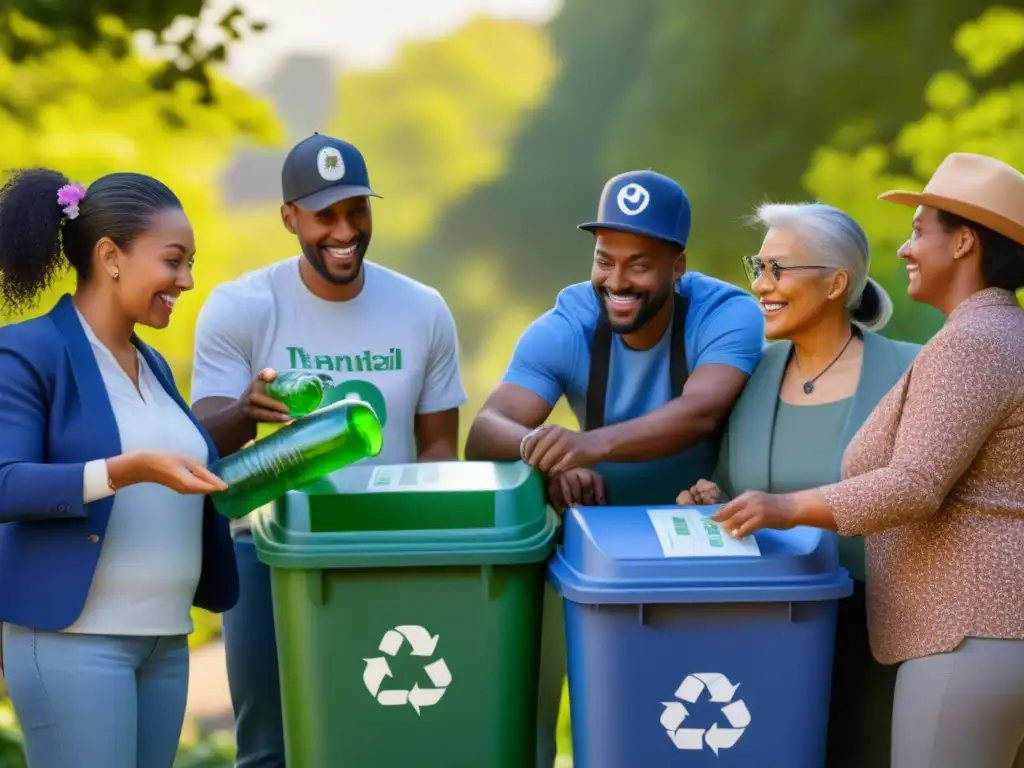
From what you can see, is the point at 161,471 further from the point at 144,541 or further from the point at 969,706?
the point at 969,706

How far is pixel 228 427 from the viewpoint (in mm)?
3357

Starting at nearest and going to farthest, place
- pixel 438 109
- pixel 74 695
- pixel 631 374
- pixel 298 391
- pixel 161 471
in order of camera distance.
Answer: pixel 161 471 → pixel 74 695 → pixel 298 391 → pixel 631 374 → pixel 438 109

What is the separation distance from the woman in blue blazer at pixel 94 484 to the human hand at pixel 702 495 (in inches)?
48.2

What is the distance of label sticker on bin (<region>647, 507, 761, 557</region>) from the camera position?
2867 mm

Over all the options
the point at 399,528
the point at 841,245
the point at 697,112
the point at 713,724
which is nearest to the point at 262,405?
the point at 399,528

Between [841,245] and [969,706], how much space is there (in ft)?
4.01

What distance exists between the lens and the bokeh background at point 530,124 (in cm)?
834

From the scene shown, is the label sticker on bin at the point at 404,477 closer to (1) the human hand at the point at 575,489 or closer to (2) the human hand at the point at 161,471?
(1) the human hand at the point at 575,489

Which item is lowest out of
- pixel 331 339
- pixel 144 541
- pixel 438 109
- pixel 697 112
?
pixel 144 541

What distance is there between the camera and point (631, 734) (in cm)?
289

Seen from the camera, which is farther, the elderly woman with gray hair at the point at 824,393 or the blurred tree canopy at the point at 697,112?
the blurred tree canopy at the point at 697,112

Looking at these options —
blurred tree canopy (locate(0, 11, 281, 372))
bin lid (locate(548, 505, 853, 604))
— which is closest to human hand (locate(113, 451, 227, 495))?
bin lid (locate(548, 505, 853, 604))

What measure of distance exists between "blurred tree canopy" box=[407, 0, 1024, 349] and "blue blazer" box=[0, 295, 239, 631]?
7774 millimetres

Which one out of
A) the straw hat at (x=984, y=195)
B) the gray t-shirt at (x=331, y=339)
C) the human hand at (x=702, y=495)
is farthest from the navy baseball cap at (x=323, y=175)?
the straw hat at (x=984, y=195)
